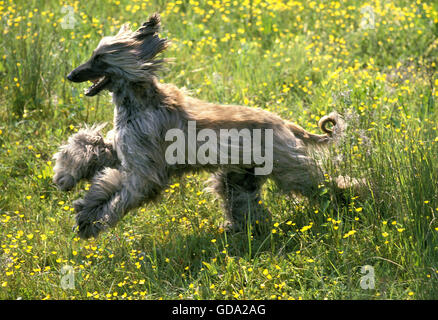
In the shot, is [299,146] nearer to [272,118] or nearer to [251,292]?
[272,118]

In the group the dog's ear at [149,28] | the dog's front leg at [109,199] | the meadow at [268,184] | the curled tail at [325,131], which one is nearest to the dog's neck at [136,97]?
the meadow at [268,184]

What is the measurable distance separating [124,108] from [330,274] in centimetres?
219

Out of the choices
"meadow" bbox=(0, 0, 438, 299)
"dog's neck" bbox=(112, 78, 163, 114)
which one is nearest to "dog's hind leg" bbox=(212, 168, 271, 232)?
"meadow" bbox=(0, 0, 438, 299)

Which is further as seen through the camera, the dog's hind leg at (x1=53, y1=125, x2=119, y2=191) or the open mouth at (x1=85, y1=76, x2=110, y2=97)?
the dog's hind leg at (x1=53, y1=125, x2=119, y2=191)

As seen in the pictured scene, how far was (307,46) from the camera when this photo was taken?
850 cm

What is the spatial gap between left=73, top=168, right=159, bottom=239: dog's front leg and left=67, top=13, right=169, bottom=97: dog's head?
0.77 meters

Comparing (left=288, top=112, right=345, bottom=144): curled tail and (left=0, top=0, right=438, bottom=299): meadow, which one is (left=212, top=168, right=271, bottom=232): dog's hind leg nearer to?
(left=0, top=0, right=438, bottom=299): meadow

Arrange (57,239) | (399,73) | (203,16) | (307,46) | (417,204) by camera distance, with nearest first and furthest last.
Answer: (417,204)
(57,239)
(399,73)
(307,46)
(203,16)

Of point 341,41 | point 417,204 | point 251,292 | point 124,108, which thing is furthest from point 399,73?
point 251,292

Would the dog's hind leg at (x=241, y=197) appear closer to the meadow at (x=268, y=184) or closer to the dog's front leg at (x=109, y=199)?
the meadow at (x=268, y=184)

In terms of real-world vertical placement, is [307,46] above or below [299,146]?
above

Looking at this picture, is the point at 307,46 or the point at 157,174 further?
the point at 307,46

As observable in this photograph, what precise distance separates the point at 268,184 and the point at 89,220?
1.69m

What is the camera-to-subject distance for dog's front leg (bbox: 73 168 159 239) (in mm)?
5312
